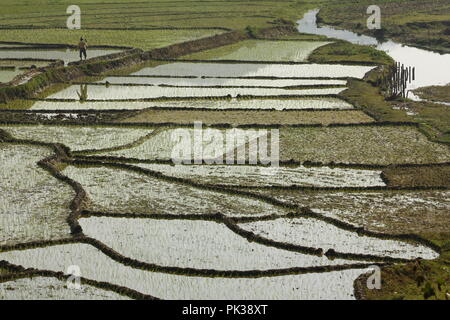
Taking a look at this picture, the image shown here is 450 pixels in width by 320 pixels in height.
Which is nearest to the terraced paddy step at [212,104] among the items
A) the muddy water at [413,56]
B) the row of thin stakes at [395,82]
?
the row of thin stakes at [395,82]

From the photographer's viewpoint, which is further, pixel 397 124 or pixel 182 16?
pixel 182 16

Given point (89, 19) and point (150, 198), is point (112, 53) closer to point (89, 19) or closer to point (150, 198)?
point (89, 19)

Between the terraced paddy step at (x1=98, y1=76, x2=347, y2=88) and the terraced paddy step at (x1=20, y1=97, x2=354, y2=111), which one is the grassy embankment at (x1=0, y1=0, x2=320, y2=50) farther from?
the terraced paddy step at (x1=20, y1=97, x2=354, y2=111)

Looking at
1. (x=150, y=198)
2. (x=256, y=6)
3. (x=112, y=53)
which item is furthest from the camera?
(x=256, y=6)

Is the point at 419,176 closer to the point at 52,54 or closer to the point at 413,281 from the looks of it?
the point at 413,281

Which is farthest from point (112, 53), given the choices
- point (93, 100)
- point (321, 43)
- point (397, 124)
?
point (397, 124)

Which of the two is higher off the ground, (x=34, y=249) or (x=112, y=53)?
(x=112, y=53)

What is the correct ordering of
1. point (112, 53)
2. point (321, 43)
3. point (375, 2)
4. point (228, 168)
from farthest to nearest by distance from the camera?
point (375, 2) → point (321, 43) → point (112, 53) → point (228, 168)

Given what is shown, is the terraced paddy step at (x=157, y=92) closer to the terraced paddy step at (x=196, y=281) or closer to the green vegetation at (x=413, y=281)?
the terraced paddy step at (x=196, y=281)
